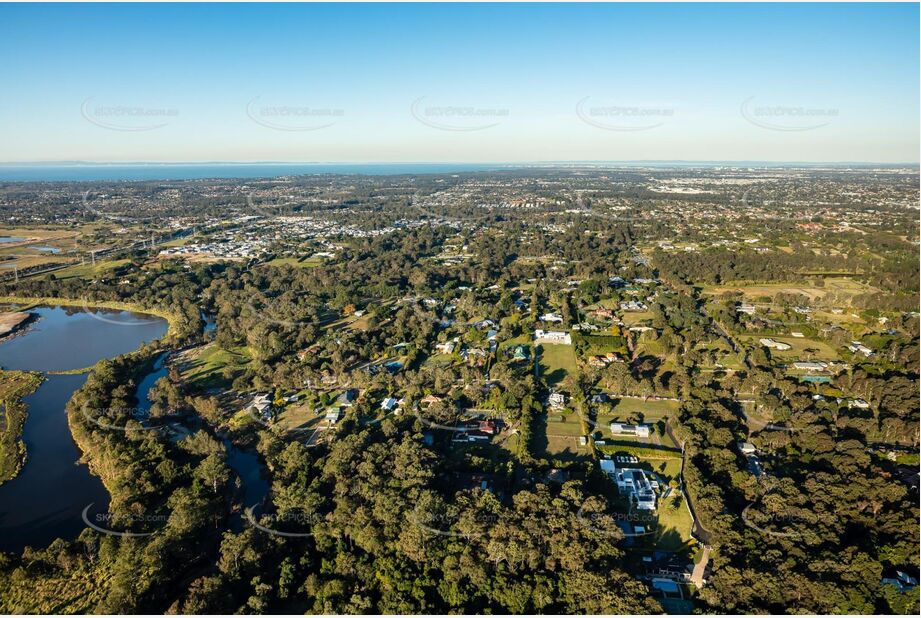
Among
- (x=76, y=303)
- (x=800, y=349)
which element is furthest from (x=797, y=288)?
(x=76, y=303)

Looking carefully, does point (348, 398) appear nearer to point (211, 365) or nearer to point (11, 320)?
point (211, 365)

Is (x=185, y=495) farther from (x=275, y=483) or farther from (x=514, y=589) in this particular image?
(x=514, y=589)

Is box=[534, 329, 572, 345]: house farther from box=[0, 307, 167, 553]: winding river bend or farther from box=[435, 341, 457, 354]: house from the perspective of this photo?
box=[0, 307, 167, 553]: winding river bend

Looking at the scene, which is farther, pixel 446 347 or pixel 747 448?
pixel 446 347

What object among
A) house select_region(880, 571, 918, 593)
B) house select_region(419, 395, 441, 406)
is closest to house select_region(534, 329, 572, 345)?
house select_region(419, 395, 441, 406)

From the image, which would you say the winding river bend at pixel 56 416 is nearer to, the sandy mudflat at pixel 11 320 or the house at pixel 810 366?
the sandy mudflat at pixel 11 320

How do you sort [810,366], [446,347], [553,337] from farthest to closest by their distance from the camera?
[553,337]
[446,347]
[810,366]
